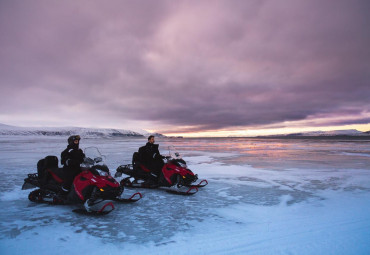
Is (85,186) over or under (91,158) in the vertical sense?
under

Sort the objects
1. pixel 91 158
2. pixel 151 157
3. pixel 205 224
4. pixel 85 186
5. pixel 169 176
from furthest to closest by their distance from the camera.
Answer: pixel 151 157 < pixel 169 176 < pixel 91 158 < pixel 85 186 < pixel 205 224

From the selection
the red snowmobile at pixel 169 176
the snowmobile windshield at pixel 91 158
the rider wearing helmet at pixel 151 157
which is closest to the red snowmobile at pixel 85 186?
the snowmobile windshield at pixel 91 158

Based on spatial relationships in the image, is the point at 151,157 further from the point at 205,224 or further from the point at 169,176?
the point at 205,224

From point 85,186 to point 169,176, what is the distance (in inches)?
87.9

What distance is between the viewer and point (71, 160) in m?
4.23

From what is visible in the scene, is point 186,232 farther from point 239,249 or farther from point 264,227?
point 264,227

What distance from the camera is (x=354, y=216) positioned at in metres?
3.72

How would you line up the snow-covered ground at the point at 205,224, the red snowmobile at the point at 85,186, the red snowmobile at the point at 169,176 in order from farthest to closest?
the red snowmobile at the point at 169,176, the red snowmobile at the point at 85,186, the snow-covered ground at the point at 205,224

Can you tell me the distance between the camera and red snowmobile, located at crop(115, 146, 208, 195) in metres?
5.63

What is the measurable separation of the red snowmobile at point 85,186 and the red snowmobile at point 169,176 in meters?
1.25

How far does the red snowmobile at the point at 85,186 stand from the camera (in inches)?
156

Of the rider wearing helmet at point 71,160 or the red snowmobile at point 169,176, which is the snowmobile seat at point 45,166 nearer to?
the rider wearing helmet at point 71,160

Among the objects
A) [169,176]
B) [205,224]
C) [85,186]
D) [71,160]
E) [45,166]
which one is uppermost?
[71,160]

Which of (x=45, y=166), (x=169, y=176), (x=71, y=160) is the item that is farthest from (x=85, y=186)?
(x=169, y=176)
